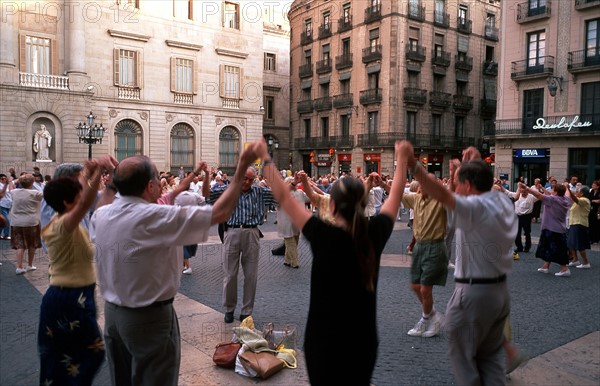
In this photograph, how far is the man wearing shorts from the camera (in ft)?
18.2

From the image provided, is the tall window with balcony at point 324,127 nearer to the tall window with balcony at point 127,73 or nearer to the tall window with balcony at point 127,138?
the tall window with balcony at point 127,138

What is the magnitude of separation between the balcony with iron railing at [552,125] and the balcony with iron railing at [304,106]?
19.1 meters

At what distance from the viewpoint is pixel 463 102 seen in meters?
42.2

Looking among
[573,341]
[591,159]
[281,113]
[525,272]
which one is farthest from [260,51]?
[573,341]

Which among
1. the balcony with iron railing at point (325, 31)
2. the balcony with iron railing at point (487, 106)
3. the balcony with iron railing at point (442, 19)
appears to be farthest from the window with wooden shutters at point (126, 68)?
the balcony with iron railing at point (487, 106)

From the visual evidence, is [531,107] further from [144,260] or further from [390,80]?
[144,260]

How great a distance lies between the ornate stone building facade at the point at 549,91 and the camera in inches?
1053

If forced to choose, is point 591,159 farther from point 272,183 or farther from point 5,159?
point 5,159

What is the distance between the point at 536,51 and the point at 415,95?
10.9m

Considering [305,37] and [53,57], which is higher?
[305,37]

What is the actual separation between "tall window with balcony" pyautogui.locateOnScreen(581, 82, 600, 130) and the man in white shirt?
96.3 ft

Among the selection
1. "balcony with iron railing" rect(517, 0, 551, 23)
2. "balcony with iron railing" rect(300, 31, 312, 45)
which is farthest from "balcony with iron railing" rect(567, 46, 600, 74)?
"balcony with iron railing" rect(300, 31, 312, 45)

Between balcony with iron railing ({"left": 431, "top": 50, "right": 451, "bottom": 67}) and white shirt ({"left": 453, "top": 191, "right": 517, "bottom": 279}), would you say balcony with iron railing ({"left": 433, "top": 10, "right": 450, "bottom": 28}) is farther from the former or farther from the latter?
white shirt ({"left": 453, "top": 191, "right": 517, "bottom": 279})

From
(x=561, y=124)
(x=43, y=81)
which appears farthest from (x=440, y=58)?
(x=43, y=81)
